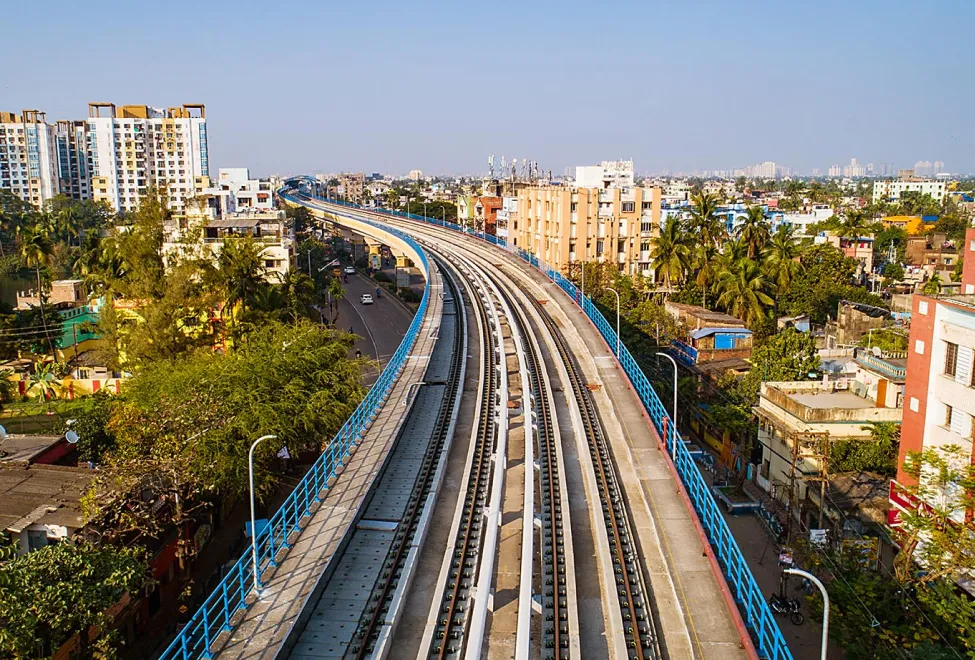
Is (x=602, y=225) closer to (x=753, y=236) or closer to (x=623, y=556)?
(x=753, y=236)

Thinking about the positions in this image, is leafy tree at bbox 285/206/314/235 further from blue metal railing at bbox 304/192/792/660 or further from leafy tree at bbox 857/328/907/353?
leafy tree at bbox 857/328/907/353

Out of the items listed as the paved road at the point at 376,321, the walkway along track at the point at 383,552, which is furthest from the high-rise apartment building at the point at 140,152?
the walkway along track at the point at 383,552

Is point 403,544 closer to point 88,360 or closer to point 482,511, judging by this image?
point 482,511

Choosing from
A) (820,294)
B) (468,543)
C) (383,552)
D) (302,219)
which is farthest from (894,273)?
(302,219)

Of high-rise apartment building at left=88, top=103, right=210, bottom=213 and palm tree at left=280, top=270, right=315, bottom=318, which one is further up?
high-rise apartment building at left=88, top=103, right=210, bottom=213

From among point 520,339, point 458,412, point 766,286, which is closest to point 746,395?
point 520,339

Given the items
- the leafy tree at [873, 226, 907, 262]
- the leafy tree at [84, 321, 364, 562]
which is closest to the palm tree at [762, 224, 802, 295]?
the leafy tree at [873, 226, 907, 262]
